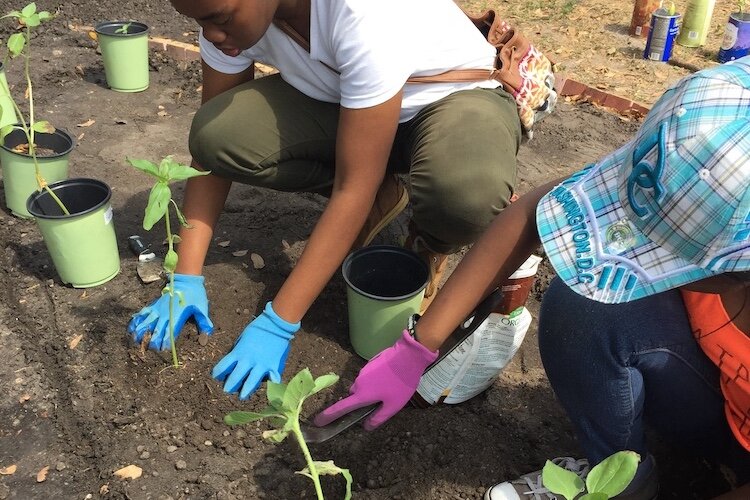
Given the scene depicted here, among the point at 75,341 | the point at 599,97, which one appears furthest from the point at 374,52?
the point at 599,97

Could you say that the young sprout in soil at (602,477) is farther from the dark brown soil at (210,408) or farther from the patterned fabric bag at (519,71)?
Answer: the patterned fabric bag at (519,71)

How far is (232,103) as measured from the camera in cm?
209

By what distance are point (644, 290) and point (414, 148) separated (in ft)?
3.23

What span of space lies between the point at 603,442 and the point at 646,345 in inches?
9.5

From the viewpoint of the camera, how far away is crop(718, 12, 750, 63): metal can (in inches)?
149

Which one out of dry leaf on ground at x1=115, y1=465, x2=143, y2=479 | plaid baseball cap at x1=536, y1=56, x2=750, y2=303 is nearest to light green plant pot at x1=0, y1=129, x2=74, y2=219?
dry leaf on ground at x1=115, y1=465, x2=143, y2=479

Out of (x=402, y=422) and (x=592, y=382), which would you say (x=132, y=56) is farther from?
(x=592, y=382)

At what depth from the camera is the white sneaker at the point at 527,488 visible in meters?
1.55

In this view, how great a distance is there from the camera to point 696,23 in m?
4.16

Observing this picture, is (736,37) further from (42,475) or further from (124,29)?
(42,475)

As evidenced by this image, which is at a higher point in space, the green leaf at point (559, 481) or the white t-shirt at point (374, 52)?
the white t-shirt at point (374, 52)

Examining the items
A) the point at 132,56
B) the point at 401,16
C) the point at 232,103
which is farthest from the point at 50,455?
the point at 132,56

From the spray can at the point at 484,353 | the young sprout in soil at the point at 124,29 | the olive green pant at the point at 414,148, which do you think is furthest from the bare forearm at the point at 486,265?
the young sprout in soil at the point at 124,29

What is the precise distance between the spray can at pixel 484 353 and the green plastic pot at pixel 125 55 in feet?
7.71
